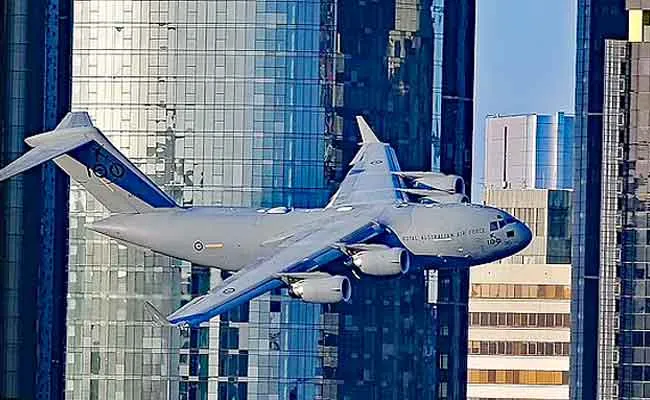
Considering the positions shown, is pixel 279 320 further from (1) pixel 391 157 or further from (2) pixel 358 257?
(2) pixel 358 257

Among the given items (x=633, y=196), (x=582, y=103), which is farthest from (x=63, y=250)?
(x=582, y=103)

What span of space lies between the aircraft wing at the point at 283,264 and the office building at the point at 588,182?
281 feet

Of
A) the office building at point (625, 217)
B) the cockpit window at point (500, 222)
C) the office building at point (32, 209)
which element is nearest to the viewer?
the cockpit window at point (500, 222)

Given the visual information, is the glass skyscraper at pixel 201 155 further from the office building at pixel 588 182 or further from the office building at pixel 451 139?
the office building at pixel 588 182

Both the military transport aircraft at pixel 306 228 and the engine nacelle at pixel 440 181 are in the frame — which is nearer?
the military transport aircraft at pixel 306 228

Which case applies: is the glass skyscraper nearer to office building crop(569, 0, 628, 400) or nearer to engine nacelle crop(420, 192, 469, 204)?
engine nacelle crop(420, 192, 469, 204)

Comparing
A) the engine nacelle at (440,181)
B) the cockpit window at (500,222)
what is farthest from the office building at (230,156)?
the cockpit window at (500,222)

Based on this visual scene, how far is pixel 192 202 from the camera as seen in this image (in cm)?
13400

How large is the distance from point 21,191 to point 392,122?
1804 cm

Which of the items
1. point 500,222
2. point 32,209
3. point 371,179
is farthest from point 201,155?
point 500,222

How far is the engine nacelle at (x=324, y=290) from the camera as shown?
263 feet

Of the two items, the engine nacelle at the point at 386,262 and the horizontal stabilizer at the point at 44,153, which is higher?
the horizontal stabilizer at the point at 44,153

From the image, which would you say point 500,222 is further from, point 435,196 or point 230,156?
point 230,156

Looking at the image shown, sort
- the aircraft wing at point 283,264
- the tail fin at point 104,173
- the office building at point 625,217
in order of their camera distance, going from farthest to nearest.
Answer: the office building at point 625,217 < the tail fin at point 104,173 < the aircraft wing at point 283,264
